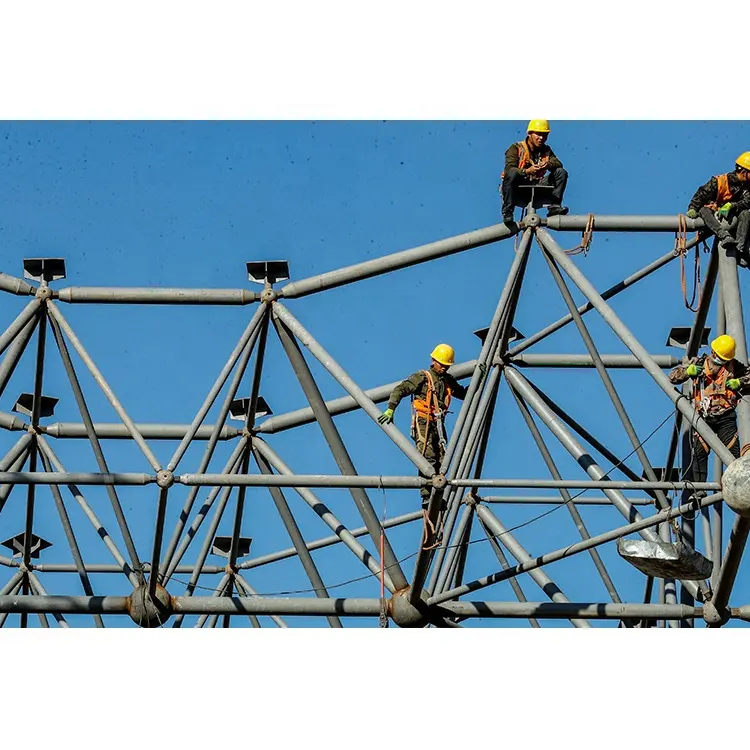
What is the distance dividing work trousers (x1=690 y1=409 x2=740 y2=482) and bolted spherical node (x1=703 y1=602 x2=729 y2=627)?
111 inches

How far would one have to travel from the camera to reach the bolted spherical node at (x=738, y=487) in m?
22.9

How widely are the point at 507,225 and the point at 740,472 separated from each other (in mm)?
6103

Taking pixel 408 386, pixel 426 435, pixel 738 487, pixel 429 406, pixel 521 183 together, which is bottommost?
pixel 738 487

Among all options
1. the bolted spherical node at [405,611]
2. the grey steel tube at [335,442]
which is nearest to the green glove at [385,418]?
the grey steel tube at [335,442]

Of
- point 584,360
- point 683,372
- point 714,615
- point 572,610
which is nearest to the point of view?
point 714,615

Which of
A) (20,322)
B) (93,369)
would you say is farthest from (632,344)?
(20,322)

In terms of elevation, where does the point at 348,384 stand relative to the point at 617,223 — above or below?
below

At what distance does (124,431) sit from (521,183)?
355 inches

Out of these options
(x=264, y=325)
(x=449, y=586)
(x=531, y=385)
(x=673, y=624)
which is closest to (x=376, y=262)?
(x=264, y=325)

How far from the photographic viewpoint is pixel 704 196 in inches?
1088

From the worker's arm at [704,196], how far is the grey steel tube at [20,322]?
953 cm

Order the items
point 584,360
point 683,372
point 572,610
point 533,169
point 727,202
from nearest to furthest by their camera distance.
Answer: point 572,610 → point 683,372 → point 727,202 → point 533,169 → point 584,360

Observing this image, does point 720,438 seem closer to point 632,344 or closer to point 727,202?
point 632,344

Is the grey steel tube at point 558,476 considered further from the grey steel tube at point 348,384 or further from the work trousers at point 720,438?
the grey steel tube at point 348,384
